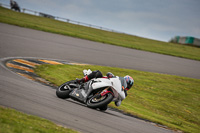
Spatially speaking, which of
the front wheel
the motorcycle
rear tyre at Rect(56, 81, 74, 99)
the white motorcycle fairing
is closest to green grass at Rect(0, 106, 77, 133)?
the front wheel

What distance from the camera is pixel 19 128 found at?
4.30m

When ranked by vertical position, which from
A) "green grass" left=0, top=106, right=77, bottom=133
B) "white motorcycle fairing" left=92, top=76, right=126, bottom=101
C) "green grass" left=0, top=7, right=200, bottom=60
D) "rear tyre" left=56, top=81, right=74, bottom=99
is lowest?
"rear tyre" left=56, top=81, right=74, bottom=99

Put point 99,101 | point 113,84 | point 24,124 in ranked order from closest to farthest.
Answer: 1. point 24,124
2. point 99,101
3. point 113,84

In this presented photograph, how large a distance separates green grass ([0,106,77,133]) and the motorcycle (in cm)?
265

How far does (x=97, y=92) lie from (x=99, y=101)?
0.51 meters

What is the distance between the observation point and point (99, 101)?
7781mm

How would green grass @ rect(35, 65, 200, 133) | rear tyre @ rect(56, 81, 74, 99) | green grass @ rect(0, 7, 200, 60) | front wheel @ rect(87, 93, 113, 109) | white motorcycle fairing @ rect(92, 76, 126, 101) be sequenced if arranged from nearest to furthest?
front wheel @ rect(87, 93, 113, 109), white motorcycle fairing @ rect(92, 76, 126, 101), rear tyre @ rect(56, 81, 74, 99), green grass @ rect(35, 65, 200, 133), green grass @ rect(0, 7, 200, 60)

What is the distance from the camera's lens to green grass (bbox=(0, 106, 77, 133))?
4203 mm

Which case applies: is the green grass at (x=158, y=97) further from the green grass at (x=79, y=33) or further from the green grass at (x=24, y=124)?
the green grass at (x=79, y=33)

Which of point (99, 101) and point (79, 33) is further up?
point (79, 33)

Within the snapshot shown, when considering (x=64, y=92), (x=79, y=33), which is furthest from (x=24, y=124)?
(x=79, y=33)

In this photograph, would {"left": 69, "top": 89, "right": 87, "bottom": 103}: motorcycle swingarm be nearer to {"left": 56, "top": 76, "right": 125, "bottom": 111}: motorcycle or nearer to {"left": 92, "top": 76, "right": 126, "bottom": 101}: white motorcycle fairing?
{"left": 56, "top": 76, "right": 125, "bottom": 111}: motorcycle

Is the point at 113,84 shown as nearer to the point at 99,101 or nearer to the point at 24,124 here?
the point at 99,101

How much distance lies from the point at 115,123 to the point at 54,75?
6.86m
